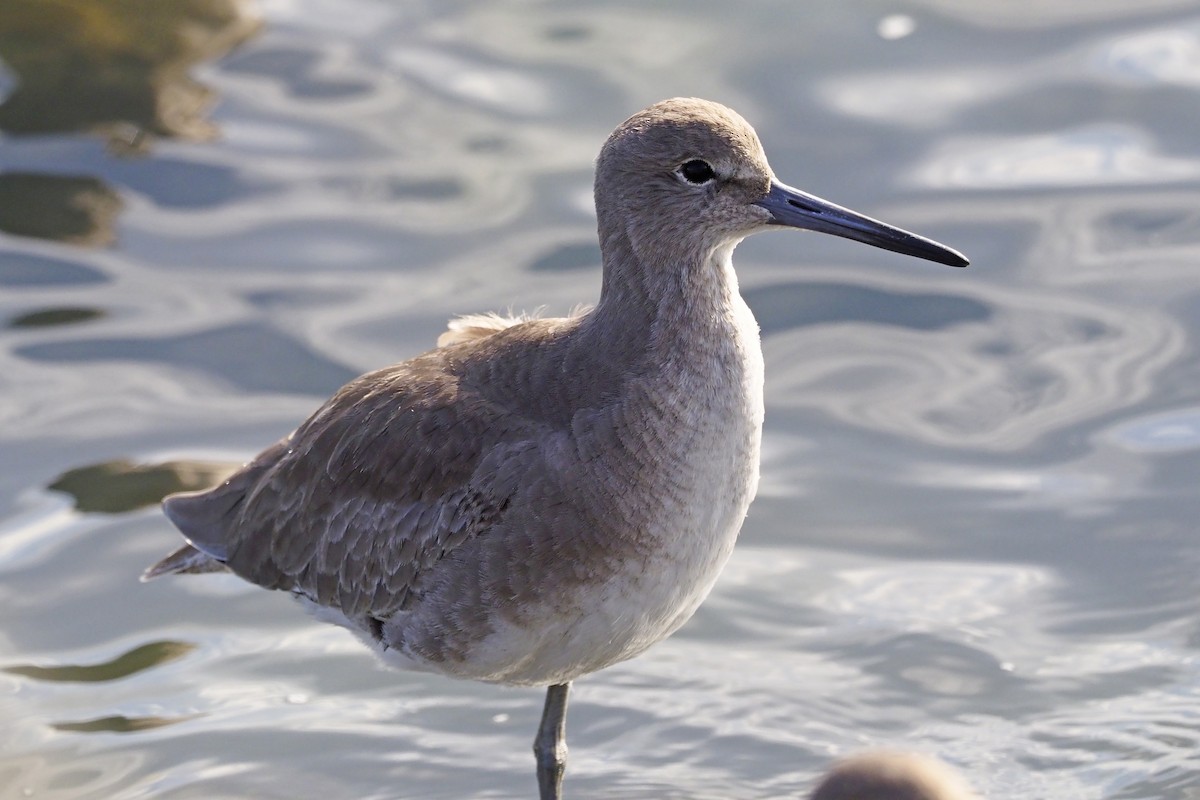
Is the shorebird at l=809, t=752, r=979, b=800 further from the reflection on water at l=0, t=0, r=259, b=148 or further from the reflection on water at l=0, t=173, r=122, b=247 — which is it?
the reflection on water at l=0, t=0, r=259, b=148

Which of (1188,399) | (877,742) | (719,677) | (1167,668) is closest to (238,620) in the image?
(719,677)

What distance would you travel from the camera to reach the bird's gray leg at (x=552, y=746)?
710cm

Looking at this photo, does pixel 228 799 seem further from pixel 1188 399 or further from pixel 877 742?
pixel 1188 399

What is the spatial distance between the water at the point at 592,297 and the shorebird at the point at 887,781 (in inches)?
48.2

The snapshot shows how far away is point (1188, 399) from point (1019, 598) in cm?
175

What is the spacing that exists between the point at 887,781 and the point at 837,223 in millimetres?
1844

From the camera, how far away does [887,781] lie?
18.9 ft

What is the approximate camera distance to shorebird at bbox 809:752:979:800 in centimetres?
573

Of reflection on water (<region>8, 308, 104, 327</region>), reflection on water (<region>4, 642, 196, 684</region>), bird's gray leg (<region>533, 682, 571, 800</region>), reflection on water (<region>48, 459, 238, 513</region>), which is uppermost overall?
reflection on water (<region>8, 308, 104, 327</region>)

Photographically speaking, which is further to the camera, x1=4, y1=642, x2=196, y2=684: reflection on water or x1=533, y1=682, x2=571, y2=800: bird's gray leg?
x1=4, y1=642, x2=196, y2=684: reflection on water

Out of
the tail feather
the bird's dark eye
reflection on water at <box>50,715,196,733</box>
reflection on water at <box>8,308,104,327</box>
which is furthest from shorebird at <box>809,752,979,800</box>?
reflection on water at <box>8,308,104,327</box>

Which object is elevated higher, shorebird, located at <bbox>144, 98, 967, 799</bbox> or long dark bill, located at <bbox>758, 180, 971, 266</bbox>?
long dark bill, located at <bbox>758, 180, 971, 266</bbox>

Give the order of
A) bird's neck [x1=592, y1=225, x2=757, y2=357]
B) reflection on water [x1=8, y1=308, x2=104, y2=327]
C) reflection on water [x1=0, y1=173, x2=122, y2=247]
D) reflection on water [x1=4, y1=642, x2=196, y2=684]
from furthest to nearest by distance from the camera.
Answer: reflection on water [x1=0, y1=173, x2=122, y2=247]
reflection on water [x1=8, y1=308, x2=104, y2=327]
reflection on water [x1=4, y1=642, x2=196, y2=684]
bird's neck [x1=592, y1=225, x2=757, y2=357]

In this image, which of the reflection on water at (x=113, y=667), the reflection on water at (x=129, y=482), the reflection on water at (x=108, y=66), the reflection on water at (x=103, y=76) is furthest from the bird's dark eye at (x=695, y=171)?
the reflection on water at (x=108, y=66)
